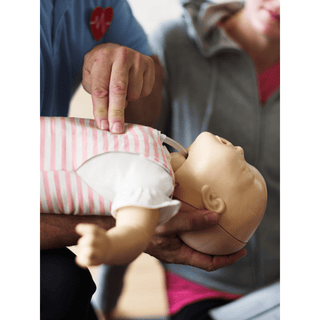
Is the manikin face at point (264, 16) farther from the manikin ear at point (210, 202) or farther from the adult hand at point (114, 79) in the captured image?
the manikin ear at point (210, 202)

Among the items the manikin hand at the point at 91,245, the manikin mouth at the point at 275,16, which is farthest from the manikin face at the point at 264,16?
the manikin hand at the point at 91,245

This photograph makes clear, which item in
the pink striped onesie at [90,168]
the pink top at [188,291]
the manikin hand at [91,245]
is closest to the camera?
the manikin hand at [91,245]

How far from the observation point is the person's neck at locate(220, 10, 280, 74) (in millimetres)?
637

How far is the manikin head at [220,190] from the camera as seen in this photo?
49 centimetres

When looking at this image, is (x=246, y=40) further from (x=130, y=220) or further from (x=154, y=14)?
(x=130, y=220)

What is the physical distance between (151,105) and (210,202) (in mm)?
238

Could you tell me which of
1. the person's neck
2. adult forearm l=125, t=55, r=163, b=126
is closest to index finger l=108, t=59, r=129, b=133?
adult forearm l=125, t=55, r=163, b=126

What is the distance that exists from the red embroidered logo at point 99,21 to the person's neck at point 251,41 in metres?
0.22

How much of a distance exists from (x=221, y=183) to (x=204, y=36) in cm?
31

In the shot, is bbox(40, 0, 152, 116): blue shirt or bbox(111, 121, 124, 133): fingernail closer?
bbox(111, 121, 124, 133): fingernail

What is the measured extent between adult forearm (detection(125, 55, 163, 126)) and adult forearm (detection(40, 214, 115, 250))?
0.20m

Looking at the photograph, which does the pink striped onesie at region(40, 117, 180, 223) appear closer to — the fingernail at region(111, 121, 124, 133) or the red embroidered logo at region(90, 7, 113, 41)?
the fingernail at region(111, 121, 124, 133)

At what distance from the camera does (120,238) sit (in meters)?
0.32
